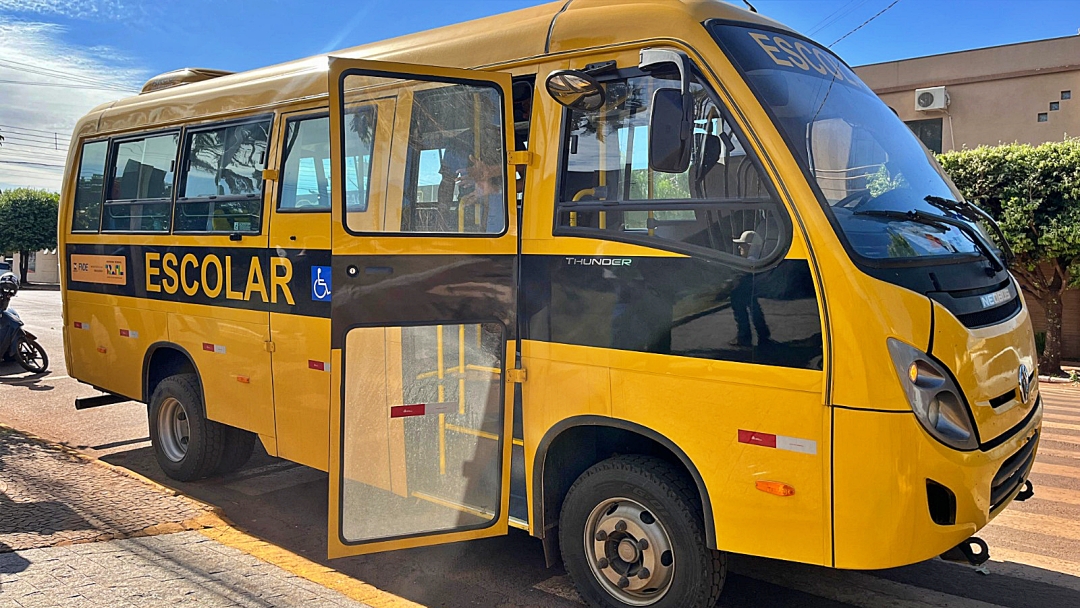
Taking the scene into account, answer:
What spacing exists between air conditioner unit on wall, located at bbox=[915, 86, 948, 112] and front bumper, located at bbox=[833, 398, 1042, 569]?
21805 mm

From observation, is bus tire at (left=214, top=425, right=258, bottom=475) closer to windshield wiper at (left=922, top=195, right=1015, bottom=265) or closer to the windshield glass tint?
the windshield glass tint

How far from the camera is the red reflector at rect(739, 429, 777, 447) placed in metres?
3.60

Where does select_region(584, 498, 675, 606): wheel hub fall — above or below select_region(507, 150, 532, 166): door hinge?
below

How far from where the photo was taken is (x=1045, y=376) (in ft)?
54.3

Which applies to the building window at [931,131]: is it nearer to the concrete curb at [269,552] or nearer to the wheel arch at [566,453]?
the wheel arch at [566,453]

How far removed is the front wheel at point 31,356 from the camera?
12.0 m

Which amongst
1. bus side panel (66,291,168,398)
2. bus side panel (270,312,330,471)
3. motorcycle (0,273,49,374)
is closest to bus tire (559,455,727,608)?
bus side panel (270,312,330,471)

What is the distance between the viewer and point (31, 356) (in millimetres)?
12133

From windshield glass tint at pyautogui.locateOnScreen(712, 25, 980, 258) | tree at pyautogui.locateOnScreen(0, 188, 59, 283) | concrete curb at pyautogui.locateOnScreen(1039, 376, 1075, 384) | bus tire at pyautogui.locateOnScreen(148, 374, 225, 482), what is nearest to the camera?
windshield glass tint at pyautogui.locateOnScreen(712, 25, 980, 258)

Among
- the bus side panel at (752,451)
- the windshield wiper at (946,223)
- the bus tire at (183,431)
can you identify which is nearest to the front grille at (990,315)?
the windshield wiper at (946,223)

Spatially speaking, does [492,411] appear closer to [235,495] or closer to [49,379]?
[235,495]

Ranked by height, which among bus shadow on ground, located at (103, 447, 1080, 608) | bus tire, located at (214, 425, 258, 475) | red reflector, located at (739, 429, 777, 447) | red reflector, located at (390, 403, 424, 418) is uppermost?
red reflector, located at (739, 429, 777, 447)

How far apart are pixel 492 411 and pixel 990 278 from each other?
2529 mm

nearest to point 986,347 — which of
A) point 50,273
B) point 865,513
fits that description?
point 865,513
